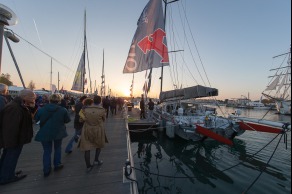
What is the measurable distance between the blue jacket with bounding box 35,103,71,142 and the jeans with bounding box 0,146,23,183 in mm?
518

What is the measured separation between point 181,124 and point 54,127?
9.66 metres

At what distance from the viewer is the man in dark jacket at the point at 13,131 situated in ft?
13.2

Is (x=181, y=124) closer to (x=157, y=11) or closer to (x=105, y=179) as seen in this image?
(x=157, y=11)

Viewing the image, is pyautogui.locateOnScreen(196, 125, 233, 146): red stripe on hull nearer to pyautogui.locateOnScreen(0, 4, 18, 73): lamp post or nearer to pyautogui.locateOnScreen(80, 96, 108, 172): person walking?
pyautogui.locateOnScreen(80, 96, 108, 172): person walking

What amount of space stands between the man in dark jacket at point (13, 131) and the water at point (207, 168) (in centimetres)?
333

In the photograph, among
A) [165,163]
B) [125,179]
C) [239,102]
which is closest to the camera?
[125,179]

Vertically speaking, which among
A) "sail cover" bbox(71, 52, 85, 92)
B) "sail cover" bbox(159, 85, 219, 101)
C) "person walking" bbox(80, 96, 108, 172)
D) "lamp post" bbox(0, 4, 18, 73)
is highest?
"sail cover" bbox(71, 52, 85, 92)

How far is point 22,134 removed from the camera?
420 centimetres

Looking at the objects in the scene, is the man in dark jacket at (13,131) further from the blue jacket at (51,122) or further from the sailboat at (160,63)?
the sailboat at (160,63)

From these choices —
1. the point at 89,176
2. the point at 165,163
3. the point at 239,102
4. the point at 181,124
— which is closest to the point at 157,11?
the point at 181,124

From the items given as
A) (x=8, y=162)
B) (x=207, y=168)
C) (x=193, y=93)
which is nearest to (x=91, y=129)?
(x=8, y=162)

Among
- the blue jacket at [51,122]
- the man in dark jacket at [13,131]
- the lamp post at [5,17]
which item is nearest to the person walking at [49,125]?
the blue jacket at [51,122]

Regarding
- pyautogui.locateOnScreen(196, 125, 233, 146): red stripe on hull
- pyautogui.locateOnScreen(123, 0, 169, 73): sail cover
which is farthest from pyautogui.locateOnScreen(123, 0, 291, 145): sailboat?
pyautogui.locateOnScreen(196, 125, 233, 146): red stripe on hull

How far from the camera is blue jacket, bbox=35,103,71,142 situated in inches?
181
